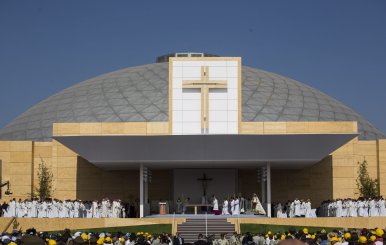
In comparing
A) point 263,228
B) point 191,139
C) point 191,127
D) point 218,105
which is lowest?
point 263,228

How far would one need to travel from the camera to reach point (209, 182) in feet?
163

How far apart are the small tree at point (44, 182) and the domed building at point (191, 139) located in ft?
1.55

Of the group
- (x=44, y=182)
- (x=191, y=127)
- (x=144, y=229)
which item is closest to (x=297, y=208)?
(x=191, y=127)

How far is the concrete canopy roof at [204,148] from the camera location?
41.5 metres

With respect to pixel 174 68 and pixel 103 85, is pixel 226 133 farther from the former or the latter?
pixel 103 85

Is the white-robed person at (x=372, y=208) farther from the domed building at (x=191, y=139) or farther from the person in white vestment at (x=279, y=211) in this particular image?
the person in white vestment at (x=279, y=211)

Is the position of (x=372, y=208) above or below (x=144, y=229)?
above

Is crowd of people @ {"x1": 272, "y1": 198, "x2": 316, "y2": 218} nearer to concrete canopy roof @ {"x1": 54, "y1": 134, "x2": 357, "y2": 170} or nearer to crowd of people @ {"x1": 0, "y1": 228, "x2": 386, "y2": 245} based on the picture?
concrete canopy roof @ {"x1": 54, "y1": 134, "x2": 357, "y2": 170}

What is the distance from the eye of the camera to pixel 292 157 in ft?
140

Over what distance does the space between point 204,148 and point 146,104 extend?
15.0 metres

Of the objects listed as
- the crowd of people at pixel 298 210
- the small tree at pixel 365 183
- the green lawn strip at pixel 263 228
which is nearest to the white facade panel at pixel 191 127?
the crowd of people at pixel 298 210

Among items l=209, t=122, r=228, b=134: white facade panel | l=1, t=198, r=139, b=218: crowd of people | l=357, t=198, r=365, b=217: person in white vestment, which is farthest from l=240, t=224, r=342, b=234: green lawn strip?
l=1, t=198, r=139, b=218: crowd of people

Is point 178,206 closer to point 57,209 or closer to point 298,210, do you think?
point 298,210

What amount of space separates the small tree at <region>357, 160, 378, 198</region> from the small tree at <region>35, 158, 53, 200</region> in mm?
19495
